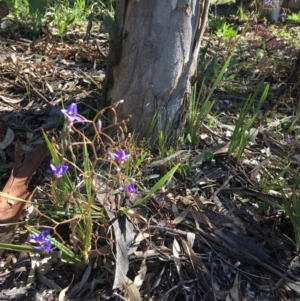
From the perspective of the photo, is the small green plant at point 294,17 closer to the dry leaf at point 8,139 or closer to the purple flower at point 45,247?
the dry leaf at point 8,139

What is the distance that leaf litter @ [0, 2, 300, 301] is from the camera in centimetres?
199

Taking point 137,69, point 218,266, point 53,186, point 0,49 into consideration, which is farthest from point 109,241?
point 0,49

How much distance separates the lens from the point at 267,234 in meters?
2.30

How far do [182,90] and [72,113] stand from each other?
104 cm

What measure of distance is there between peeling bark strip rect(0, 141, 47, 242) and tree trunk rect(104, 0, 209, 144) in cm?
49

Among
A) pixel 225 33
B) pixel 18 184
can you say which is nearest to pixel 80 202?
pixel 18 184

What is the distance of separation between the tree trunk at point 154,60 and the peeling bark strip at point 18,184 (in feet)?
1.59

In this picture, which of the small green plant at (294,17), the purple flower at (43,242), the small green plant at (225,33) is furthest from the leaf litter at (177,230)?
the small green plant at (294,17)

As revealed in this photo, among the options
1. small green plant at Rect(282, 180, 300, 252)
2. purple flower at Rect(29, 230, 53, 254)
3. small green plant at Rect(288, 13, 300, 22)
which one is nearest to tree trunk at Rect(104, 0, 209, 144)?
small green plant at Rect(282, 180, 300, 252)

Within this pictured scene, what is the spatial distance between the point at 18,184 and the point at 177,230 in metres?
0.78

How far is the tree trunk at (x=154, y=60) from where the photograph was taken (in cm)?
237

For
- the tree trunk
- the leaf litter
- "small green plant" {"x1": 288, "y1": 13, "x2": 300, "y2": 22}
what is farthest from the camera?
"small green plant" {"x1": 288, "y1": 13, "x2": 300, "y2": 22}

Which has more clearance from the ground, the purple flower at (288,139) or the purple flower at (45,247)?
the purple flower at (288,139)

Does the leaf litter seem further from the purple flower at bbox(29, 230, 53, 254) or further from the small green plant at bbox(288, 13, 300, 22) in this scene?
the small green plant at bbox(288, 13, 300, 22)
